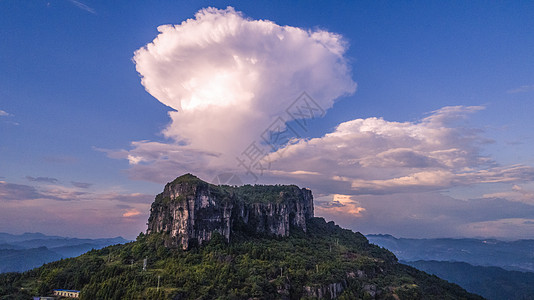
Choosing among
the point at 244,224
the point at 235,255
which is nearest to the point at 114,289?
the point at 235,255

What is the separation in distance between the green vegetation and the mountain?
24 cm

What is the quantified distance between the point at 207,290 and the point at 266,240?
43.7m

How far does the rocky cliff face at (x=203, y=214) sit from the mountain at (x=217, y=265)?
29cm

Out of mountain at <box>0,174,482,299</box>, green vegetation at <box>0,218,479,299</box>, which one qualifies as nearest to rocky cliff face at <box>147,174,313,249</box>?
mountain at <box>0,174,482,299</box>

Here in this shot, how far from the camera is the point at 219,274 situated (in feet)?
232

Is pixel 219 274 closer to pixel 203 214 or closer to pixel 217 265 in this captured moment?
pixel 217 265

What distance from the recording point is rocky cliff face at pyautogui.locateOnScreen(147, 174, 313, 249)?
85.7 metres

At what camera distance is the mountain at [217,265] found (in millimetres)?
64812

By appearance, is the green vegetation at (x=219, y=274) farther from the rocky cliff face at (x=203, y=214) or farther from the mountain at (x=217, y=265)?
the rocky cliff face at (x=203, y=214)

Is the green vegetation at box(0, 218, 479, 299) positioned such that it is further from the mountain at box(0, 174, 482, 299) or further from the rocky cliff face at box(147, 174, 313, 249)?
the rocky cliff face at box(147, 174, 313, 249)

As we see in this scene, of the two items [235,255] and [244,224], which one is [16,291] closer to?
[235,255]

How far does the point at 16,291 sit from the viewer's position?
6147 centimetres

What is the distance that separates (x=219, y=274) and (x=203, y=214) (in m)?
21.6

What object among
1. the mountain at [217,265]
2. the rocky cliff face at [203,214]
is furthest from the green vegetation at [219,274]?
the rocky cliff face at [203,214]
